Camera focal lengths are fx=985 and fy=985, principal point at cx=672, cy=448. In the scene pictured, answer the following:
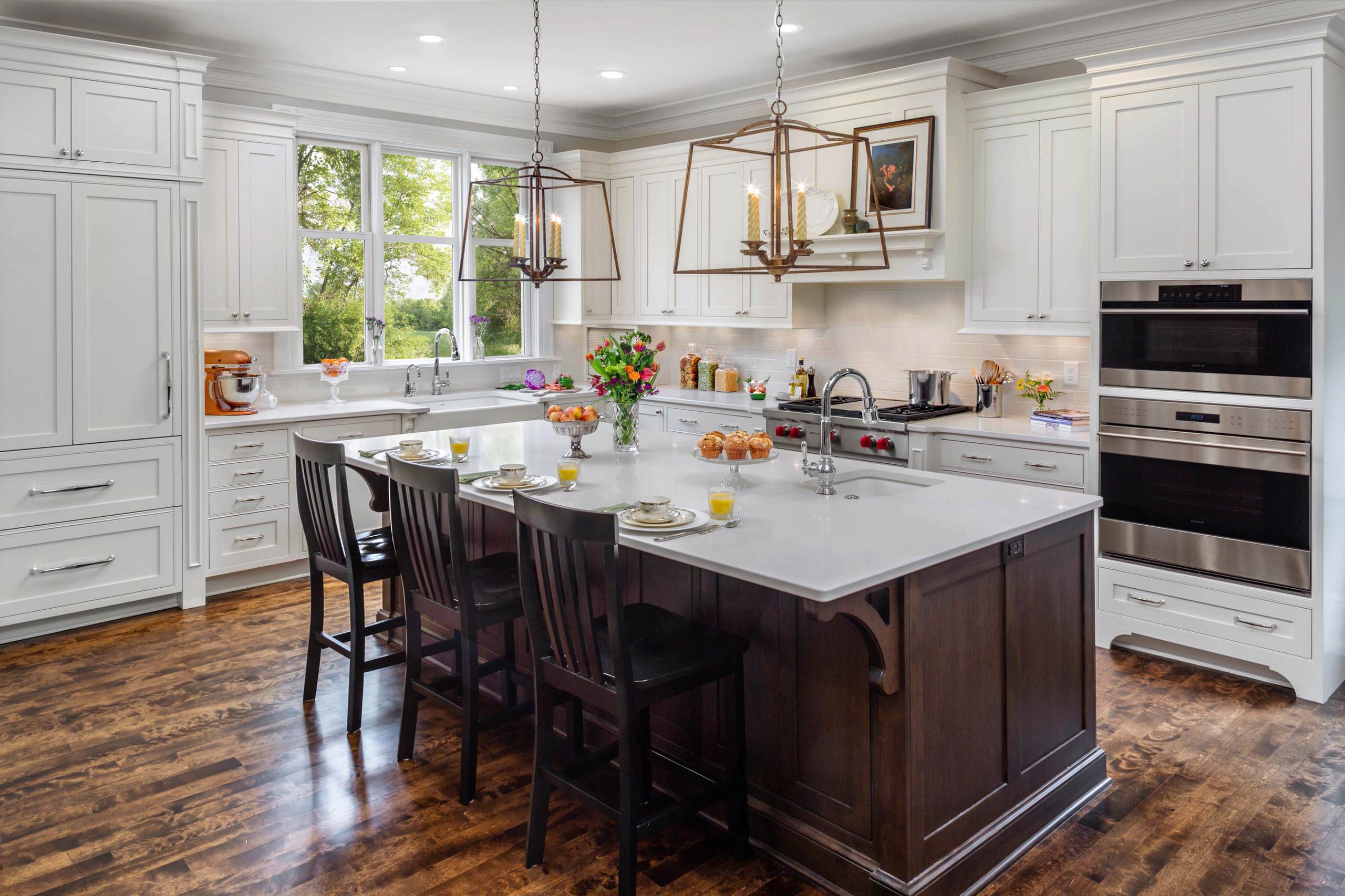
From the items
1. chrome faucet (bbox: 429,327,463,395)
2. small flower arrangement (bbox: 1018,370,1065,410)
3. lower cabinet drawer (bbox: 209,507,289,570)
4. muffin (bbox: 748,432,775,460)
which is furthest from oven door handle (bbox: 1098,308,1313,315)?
lower cabinet drawer (bbox: 209,507,289,570)

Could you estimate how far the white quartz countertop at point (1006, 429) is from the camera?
14.3 feet

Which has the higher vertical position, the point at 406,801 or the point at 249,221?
the point at 249,221

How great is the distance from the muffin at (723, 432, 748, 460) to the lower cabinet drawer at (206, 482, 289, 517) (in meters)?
3.13

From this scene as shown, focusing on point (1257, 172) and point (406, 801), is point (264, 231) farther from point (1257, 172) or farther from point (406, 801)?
point (1257, 172)

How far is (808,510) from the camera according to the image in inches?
114

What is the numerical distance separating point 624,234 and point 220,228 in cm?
261

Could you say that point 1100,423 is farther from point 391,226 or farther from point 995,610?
point 391,226

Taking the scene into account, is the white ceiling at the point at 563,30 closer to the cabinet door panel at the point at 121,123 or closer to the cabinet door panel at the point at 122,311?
the cabinet door panel at the point at 121,123

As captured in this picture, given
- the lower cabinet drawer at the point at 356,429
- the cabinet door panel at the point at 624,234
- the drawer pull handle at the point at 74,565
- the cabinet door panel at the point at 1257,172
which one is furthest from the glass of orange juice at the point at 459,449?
the cabinet door panel at the point at 624,234

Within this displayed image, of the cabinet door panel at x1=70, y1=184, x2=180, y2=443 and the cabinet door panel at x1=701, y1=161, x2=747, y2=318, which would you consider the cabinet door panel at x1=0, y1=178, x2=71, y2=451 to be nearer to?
the cabinet door panel at x1=70, y1=184, x2=180, y2=443

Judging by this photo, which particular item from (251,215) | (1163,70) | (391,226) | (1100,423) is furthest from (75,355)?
(1163,70)

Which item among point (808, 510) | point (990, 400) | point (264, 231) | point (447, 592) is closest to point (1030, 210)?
point (990, 400)

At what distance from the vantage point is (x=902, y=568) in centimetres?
225

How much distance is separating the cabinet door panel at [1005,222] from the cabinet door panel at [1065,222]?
44mm
